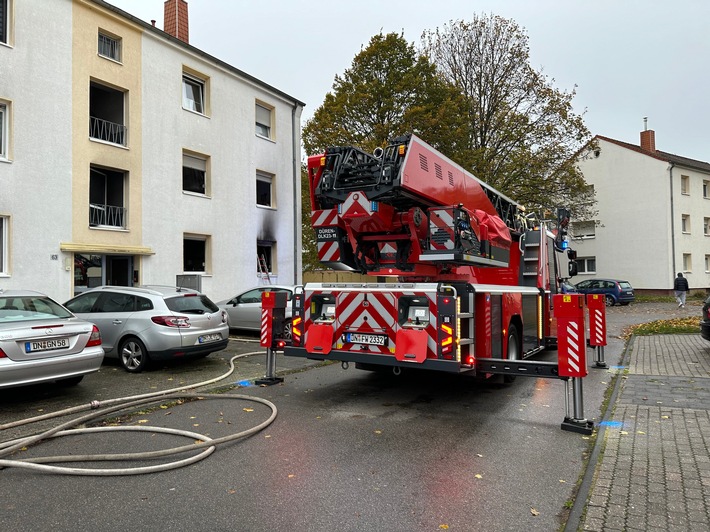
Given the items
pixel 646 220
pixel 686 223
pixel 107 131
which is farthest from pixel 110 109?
pixel 686 223

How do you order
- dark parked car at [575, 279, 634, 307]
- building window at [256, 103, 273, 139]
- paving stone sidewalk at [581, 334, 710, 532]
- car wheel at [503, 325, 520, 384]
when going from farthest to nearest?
dark parked car at [575, 279, 634, 307] < building window at [256, 103, 273, 139] < car wheel at [503, 325, 520, 384] < paving stone sidewalk at [581, 334, 710, 532]

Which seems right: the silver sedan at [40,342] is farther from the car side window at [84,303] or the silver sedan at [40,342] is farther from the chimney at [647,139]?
the chimney at [647,139]

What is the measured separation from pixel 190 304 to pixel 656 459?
7.34 metres

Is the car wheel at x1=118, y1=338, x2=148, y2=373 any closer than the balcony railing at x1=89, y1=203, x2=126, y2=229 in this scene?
Yes

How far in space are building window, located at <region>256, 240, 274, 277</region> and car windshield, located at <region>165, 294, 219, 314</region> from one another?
999cm

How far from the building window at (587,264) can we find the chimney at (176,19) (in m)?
29.4

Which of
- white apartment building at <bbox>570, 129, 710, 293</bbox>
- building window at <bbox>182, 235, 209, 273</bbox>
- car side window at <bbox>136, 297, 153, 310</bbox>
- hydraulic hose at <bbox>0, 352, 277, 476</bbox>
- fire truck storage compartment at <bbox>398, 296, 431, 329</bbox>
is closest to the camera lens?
hydraulic hose at <bbox>0, 352, 277, 476</bbox>

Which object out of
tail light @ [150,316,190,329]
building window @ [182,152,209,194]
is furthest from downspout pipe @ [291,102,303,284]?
tail light @ [150,316,190,329]

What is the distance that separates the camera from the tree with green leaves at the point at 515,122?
24828 millimetres

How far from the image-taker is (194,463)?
4.49 meters

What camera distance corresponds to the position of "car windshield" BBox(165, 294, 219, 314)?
8.97m

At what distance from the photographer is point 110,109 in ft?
50.9

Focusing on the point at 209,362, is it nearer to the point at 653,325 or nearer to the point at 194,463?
the point at 194,463

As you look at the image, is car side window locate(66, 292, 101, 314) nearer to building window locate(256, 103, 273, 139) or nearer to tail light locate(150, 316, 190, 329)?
tail light locate(150, 316, 190, 329)
